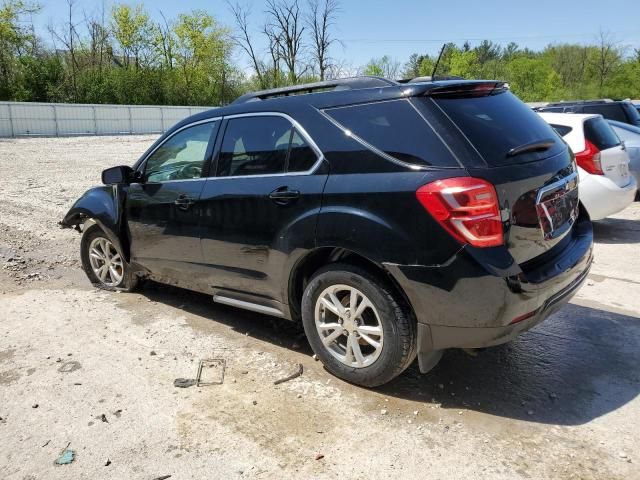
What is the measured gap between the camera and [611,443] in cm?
281

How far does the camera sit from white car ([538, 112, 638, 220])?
22.7ft

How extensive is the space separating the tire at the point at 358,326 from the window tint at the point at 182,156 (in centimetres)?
157

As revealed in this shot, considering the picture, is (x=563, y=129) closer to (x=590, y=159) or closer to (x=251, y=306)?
(x=590, y=159)

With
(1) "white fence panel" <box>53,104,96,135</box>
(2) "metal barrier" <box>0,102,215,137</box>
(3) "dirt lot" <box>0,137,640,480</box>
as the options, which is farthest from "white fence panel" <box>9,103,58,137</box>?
(3) "dirt lot" <box>0,137,640,480</box>

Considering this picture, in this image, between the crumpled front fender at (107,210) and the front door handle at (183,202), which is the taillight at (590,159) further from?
the crumpled front fender at (107,210)

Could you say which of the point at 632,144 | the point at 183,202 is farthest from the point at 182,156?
the point at 632,144

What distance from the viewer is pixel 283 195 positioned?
3529 millimetres

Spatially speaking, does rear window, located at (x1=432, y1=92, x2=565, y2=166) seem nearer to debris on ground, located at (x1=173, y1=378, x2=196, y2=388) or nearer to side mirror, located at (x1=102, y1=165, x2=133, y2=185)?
debris on ground, located at (x1=173, y1=378, x2=196, y2=388)

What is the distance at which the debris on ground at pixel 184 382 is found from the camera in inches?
139

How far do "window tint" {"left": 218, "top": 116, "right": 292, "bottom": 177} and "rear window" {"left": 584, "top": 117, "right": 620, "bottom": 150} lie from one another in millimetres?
4994

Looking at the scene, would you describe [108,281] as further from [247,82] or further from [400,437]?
[247,82]

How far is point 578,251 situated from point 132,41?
5911 cm

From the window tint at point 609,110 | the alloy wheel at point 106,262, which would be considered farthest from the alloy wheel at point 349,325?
the window tint at point 609,110

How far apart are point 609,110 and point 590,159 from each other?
6.17 metres
